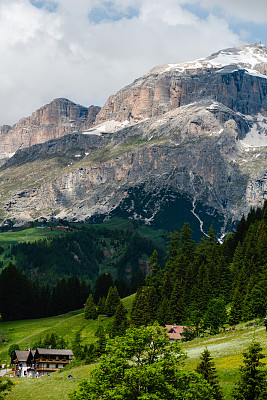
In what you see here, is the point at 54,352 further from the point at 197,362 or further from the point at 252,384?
the point at 252,384

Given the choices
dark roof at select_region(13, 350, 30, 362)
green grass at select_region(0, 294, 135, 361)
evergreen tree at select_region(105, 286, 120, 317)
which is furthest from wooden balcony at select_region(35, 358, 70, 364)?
evergreen tree at select_region(105, 286, 120, 317)

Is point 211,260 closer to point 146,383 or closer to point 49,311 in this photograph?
point 49,311

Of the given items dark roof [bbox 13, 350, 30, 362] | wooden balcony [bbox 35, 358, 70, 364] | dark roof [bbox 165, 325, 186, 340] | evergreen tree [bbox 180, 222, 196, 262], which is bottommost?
wooden balcony [bbox 35, 358, 70, 364]

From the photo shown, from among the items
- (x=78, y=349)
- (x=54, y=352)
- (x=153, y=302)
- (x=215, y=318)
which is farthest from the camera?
(x=153, y=302)

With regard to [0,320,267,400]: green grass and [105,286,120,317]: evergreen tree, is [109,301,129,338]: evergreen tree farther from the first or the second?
[0,320,267,400]: green grass

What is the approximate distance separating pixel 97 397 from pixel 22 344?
9692 centimetres

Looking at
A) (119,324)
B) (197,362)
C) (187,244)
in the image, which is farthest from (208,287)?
(197,362)

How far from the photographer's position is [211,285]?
12088 cm

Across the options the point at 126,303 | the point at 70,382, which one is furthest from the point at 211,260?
the point at 70,382

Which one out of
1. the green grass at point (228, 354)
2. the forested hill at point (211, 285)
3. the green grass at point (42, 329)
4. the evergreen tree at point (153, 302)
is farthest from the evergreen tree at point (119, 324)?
the green grass at point (228, 354)

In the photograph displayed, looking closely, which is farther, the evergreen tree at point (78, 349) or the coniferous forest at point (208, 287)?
the evergreen tree at point (78, 349)

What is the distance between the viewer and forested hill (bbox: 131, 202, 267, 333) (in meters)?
96.8

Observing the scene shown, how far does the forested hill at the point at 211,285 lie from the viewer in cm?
9675

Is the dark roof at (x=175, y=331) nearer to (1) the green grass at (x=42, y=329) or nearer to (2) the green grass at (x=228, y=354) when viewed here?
(2) the green grass at (x=228, y=354)
